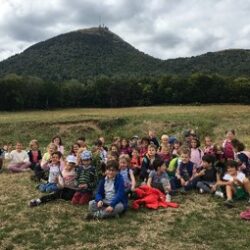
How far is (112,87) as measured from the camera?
7006 centimetres

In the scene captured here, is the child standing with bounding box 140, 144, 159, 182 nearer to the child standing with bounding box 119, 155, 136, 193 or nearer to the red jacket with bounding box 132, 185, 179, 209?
the child standing with bounding box 119, 155, 136, 193

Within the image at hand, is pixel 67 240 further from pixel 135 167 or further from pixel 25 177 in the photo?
pixel 25 177

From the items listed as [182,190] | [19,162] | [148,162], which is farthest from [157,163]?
[19,162]

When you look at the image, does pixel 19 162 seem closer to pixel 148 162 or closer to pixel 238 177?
pixel 148 162

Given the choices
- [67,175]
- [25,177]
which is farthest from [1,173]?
[67,175]

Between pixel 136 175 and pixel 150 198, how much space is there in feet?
9.86

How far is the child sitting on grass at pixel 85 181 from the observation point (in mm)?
11961

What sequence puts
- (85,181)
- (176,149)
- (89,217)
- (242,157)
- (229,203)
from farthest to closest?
1. (176,149)
2. (242,157)
3. (85,181)
4. (229,203)
5. (89,217)

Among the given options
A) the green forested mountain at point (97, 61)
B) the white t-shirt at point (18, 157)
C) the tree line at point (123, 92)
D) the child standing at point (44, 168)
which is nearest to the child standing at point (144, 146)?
the child standing at point (44, 168)

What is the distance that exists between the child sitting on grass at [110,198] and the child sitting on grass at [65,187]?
160 cm

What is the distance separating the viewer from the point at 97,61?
151 meters

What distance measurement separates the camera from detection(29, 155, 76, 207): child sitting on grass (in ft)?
39.5

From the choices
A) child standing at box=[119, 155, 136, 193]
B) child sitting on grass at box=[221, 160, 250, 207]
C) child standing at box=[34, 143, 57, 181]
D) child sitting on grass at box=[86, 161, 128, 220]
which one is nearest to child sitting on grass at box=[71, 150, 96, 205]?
child standing at box=[119, 155, 136, 193]

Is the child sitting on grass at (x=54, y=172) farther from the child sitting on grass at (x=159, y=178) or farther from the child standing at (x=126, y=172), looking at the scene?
the child sitting on grass at (x=159, y=178)
